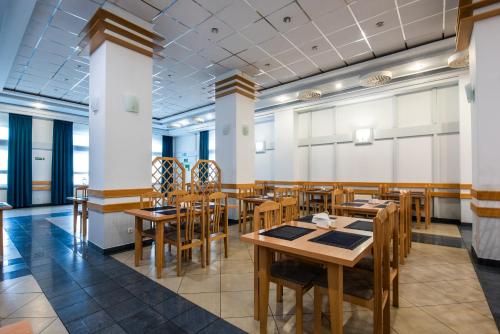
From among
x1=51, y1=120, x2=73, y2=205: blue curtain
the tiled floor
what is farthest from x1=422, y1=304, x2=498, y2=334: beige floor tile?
x1=51, y1=120, x2=73, y2=205: blue curtain

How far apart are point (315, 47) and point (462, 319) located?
448 cm

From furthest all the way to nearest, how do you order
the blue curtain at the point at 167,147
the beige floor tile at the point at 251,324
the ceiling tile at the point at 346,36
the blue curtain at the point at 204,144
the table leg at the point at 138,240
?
the blue curtain at the point at 167,147 → the blue curtain at the point at 204,144 → the ceiling tile at the point at 346,36 → the table leg at the point at 138,240 → the beige floor tile at the point at 251,324

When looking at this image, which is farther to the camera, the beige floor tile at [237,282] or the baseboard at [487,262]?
the baseboard at [487,262]

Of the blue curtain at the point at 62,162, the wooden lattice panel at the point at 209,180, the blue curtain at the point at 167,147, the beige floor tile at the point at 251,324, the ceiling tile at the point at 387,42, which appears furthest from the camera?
the blue curtain at the point at 167,147

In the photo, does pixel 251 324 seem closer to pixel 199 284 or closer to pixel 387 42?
pixel 199 284

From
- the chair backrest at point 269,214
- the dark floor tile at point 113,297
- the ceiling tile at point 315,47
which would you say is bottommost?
the dark floor tile at point 113,297

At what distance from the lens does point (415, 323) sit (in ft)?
6.30

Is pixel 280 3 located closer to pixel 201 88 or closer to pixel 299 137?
pixel 201 88

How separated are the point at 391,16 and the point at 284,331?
4531 millimetres

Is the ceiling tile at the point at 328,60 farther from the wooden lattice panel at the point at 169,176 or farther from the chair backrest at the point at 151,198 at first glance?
the chair backrest at the point at 151,198

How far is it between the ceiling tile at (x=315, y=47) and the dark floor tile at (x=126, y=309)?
4.76 meters

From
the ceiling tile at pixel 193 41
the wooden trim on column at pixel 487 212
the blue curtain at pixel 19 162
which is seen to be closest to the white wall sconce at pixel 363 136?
the wooden trim on column at pixel 487 212

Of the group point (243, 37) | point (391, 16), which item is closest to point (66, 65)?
point (243, 37)

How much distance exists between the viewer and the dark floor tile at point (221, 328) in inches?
72.2
